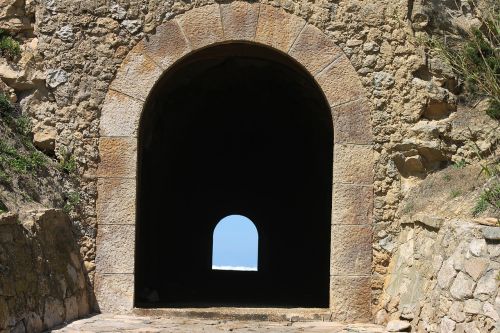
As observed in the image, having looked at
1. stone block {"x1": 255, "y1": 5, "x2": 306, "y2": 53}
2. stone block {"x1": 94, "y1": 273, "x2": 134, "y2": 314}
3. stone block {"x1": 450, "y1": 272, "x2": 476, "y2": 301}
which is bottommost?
stone block {"x1": 94, "y1": 273, "x2": 134, "y2": 314}

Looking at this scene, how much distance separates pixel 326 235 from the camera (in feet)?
43.0

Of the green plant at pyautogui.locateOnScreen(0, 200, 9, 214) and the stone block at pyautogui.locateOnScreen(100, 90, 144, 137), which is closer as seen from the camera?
the green plant at pyautogui.locateOnScreen(0, 200, 9, 214)

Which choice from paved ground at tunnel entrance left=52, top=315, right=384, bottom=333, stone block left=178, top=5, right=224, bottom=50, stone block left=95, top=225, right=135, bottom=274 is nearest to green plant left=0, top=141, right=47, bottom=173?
stone block left=95, top=225, right=135, bottom=274

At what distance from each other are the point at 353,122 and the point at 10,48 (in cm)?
376

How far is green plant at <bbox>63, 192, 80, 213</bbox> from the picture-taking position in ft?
27.4

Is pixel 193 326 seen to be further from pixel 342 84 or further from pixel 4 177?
pixel 342 84

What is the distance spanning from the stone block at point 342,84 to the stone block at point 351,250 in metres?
1.34

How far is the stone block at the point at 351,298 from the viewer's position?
323 inches

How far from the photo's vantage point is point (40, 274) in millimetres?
7172

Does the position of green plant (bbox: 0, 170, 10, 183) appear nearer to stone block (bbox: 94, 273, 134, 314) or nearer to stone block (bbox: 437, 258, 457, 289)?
stone block (bbox: 94, 273, 134, 314)

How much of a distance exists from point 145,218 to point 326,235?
12.1 feet

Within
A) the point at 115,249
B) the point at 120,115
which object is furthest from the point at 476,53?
the point at 115,249

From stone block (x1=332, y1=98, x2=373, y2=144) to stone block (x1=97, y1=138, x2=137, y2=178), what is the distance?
6.98 ft

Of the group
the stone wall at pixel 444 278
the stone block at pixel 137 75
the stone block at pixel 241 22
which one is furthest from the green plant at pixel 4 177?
the stone wall at pixel 444 278
